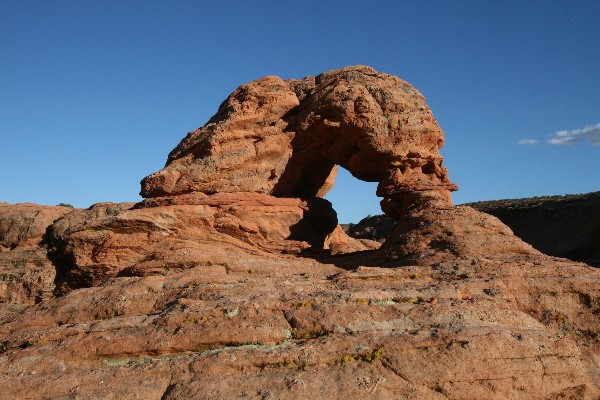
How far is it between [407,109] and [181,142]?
26.1ft

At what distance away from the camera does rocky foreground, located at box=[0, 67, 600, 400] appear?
7938 mm

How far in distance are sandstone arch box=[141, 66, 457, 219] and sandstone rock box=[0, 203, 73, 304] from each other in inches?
149

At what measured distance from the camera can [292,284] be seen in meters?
10.8

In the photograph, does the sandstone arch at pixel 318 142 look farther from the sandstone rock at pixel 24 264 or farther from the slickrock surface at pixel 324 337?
the slickrock surface at pixel 324 337

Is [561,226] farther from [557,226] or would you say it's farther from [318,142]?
[318,142]

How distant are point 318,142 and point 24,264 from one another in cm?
1023

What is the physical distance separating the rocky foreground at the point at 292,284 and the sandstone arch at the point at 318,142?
0.22 ft

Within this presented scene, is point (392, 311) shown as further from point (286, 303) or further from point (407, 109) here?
point (407, 109)

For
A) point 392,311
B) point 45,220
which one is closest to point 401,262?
point 392,311

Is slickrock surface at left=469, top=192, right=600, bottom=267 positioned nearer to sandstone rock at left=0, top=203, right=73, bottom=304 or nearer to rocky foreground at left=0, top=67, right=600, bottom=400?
rocky foreground at left=0, top=67, right=600, bottom=400

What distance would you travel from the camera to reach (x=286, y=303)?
31.4 feet

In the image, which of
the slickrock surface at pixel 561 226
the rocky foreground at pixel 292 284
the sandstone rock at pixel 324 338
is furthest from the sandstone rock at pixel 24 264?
the slickrock surface at pixel 561 226

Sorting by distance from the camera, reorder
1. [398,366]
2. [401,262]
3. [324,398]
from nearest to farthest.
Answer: [324,398] → [398,366] → [401,262]

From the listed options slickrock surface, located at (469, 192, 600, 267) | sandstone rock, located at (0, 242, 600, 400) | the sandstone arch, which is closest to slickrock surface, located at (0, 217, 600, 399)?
sandstone rock, located at (0, 242, 600, 400)
